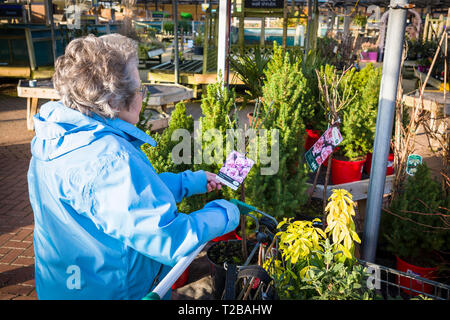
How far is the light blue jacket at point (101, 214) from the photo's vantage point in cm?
117

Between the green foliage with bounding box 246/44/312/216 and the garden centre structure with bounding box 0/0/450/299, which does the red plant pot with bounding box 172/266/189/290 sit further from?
the green foliage with bounding box 246/44/312/216

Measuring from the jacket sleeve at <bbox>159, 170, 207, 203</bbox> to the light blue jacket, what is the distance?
0.34m

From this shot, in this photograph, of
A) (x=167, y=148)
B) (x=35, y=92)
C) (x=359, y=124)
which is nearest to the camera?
(x=167, y=148)

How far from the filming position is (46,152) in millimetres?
1267

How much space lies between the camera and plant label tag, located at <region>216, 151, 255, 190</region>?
1779mm

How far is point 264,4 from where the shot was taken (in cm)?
794

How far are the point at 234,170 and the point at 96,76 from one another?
30.6 inches

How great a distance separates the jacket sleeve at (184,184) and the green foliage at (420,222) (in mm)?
1388

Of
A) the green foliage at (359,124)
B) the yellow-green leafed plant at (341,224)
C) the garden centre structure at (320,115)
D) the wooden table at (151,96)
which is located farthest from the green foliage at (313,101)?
the yellow-green leafed plant at (341,224)

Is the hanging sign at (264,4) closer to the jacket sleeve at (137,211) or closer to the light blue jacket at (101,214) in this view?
the light blue jacket at (101,214)

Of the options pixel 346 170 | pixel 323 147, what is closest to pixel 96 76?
pixel 323 147

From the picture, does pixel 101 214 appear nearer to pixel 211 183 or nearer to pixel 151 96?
pixel 211 183

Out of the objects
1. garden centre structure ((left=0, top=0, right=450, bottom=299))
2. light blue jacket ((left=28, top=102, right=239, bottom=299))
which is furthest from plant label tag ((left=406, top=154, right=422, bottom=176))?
light blue jacket ((left=28, top=102, right=239, bottom=299))
